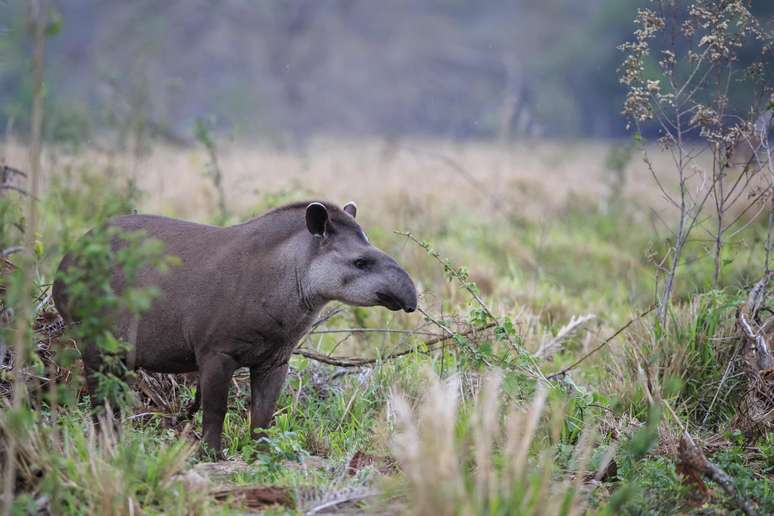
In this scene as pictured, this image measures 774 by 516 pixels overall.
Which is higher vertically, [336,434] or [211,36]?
[211,36]

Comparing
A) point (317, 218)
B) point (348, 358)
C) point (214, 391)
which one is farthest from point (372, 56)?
point (214, 391)

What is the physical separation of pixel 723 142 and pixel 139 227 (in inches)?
161

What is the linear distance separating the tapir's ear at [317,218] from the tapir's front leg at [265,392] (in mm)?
846

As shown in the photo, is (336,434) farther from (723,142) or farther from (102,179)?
(102,179)

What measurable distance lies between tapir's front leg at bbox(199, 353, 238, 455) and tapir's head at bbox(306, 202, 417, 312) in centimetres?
67

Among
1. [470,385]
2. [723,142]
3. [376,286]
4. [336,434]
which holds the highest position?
→ [723,142]

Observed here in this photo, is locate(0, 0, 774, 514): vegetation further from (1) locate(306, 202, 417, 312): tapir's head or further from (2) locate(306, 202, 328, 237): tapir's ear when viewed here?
(2) locate(306, 202, 328, 237): tapir's ear

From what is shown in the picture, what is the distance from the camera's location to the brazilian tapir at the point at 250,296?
5555mm

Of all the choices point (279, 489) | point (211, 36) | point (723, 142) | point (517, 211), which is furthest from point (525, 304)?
point (211, 36)

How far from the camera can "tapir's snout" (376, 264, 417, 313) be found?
18.3 feet

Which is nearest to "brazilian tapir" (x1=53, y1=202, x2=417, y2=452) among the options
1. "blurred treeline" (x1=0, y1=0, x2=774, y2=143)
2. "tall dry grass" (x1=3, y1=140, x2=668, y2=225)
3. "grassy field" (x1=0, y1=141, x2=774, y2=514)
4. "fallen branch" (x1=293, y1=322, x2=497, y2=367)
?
"grassy field" (x1=0, y1=141, x2=774, y2=514)

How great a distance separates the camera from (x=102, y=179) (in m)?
13.2

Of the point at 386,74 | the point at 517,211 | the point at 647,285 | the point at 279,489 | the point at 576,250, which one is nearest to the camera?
the point at 279,489

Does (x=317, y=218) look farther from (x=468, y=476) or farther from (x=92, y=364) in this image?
(x=468, y=476)
